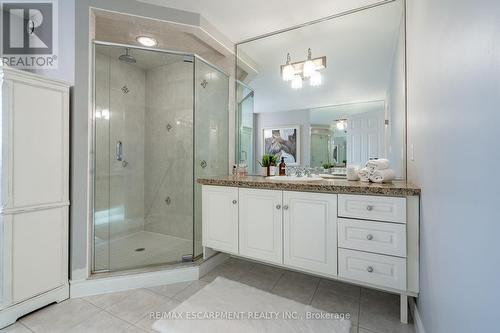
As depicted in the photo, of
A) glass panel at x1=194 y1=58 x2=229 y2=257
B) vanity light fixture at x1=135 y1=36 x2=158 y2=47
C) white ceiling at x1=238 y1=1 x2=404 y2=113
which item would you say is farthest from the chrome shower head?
white ceiling at x1=238 y1=1 x2=404 y2=113

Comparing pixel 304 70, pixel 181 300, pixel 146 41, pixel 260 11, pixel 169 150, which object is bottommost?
pixel 181 300

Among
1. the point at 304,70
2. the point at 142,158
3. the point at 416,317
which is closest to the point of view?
the point at 416,317

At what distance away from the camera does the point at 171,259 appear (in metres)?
2.21

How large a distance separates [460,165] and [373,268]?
987mm

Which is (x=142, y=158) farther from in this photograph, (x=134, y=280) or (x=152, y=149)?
(x=134, y=280)

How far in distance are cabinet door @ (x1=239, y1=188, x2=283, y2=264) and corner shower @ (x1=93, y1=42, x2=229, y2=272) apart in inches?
26.7

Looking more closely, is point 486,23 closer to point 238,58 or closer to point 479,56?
point 479,56

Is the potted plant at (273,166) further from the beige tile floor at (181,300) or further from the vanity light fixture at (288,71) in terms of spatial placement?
the beige tile floor at (181,300)

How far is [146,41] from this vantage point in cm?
246

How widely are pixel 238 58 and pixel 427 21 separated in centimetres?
200

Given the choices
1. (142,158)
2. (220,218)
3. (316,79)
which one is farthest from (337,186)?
(142,158)

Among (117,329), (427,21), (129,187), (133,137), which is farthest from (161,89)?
(427,21)

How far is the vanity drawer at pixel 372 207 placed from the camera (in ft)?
4.61

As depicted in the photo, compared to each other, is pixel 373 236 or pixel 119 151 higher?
pixel 119 151
